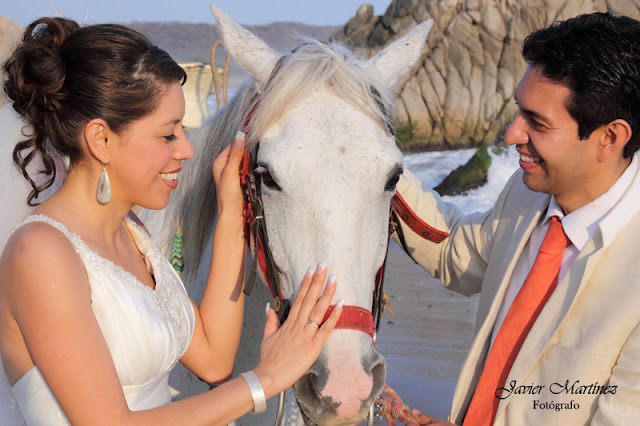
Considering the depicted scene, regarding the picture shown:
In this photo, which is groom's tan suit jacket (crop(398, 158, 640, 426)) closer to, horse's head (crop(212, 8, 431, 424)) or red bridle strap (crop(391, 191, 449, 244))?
red bridle strap (crop(391, 191, 449, 244))

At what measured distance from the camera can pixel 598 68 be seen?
1.94 meters

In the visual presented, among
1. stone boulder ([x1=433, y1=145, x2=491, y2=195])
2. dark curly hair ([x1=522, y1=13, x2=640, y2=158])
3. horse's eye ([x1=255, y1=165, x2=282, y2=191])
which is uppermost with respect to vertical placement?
dark curly hair ([x1=522, y1=13, x2=640, y2=158])

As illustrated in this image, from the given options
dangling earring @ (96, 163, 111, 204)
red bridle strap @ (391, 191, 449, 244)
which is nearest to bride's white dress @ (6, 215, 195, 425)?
dangling earring @ (96, 163, 111, 204)

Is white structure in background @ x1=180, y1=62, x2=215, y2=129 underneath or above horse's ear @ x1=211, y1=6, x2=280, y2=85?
underneath

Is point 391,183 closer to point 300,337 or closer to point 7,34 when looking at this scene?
point 300,337

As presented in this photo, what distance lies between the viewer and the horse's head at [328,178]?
1.76 metres

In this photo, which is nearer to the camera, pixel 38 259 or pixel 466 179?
pixel 38 259

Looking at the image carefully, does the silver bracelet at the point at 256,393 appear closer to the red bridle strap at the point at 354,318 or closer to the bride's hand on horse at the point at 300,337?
the bride's hand on horse at the point at 300,337

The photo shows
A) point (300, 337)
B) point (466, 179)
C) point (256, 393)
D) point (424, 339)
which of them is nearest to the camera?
point (256, 393)

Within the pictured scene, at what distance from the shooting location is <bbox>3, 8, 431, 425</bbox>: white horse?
1779 millimetres

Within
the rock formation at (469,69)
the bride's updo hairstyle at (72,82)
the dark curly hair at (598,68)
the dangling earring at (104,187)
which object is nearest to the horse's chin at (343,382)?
the dangling earring at (104,187)

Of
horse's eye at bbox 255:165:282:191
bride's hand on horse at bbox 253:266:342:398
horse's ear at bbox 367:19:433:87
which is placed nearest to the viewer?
bride's hand on horse at bbox 253:266:342:398

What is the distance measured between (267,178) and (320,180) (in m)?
0.23

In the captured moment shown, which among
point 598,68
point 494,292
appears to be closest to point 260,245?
point 494,292
